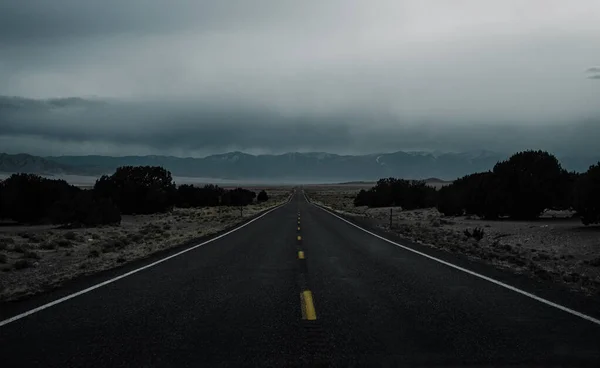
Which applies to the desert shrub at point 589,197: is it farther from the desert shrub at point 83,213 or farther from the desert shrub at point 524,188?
the desert shrub at point 83,213

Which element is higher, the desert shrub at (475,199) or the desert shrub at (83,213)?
the desert shrub at (475,199)

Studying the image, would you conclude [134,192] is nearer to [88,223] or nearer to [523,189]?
[88,223]

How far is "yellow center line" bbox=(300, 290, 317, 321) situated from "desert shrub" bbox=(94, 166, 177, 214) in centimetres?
4764

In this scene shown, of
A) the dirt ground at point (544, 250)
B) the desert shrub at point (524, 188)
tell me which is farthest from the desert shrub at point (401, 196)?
the dirt ground at point (544, 250)

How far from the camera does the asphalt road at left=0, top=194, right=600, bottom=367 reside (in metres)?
5.72

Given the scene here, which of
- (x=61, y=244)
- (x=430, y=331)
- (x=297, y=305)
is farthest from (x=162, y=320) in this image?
(x=61, y=244)

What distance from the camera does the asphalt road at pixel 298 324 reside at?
225 inches

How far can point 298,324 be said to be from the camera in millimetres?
7180

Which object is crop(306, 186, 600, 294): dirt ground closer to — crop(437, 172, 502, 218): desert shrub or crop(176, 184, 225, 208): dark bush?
crop(437, 172, 502, 218): desert shrub

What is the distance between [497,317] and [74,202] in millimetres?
37050

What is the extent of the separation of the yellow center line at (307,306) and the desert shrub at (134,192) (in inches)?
1875

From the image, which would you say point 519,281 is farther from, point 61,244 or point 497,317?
point 61,244

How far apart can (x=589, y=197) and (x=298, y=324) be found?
24107mm

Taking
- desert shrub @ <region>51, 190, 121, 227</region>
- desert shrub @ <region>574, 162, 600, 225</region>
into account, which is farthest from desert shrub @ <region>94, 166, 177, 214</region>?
desert shrub @ <region>574, 162, 600, 225</region>
